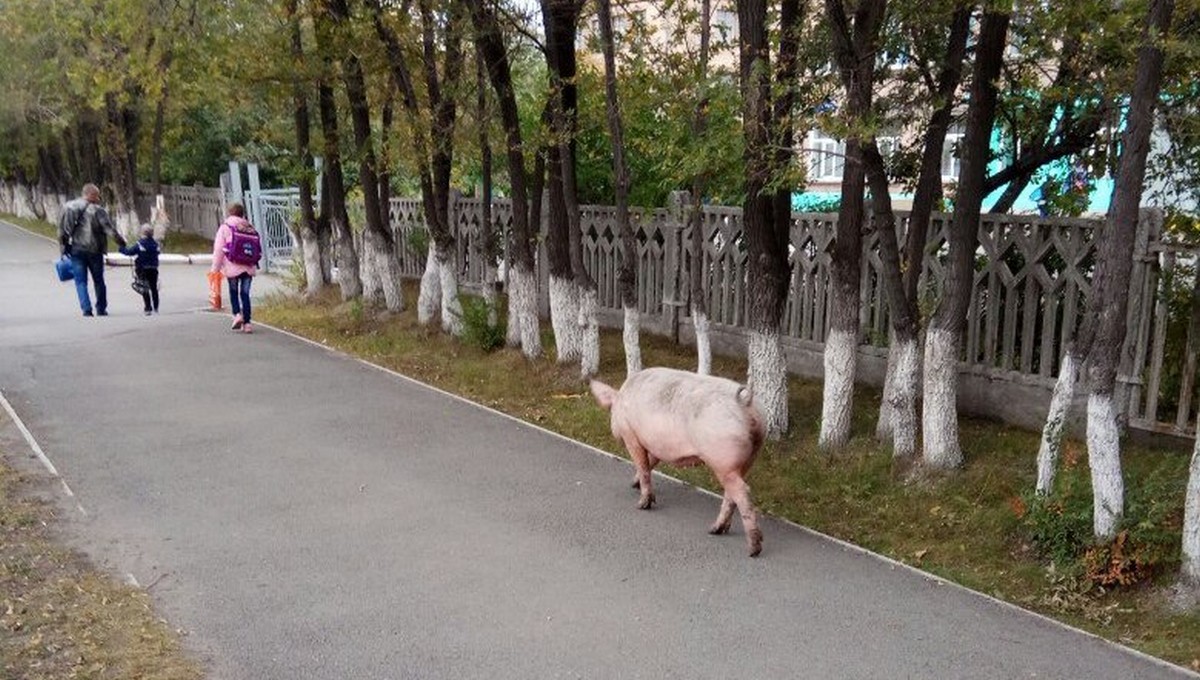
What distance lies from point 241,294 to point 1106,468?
11.3 m

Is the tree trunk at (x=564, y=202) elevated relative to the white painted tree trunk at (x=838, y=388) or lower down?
elevated

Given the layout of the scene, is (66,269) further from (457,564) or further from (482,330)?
(457,564)

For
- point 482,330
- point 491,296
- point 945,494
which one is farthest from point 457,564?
point 491,296

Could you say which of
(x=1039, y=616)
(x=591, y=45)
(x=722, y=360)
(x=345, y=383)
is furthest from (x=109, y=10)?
(x=1039, y=616)

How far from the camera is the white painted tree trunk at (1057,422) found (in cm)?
580

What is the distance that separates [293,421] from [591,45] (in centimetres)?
464

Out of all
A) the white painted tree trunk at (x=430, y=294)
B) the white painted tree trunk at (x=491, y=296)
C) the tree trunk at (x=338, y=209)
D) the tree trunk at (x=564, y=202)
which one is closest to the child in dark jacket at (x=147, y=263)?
the tree trunk at (x=338, y=209)

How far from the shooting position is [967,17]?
6906mm

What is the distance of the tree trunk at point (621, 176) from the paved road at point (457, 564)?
158 centimetres

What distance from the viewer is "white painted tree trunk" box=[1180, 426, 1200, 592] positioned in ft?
16.0

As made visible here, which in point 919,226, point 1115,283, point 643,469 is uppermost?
point 919,226

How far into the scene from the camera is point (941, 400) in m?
6.83

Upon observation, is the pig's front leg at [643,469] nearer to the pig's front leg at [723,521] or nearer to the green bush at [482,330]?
the pig's front leg at [723,521]

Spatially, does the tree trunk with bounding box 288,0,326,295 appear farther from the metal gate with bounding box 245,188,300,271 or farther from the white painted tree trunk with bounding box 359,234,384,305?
the metal gate with bounding box 245,188,300,271
